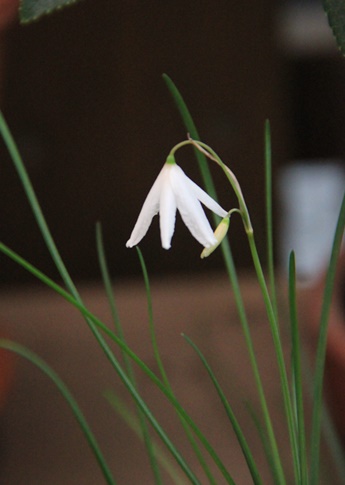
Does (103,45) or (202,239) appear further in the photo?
(103,45)

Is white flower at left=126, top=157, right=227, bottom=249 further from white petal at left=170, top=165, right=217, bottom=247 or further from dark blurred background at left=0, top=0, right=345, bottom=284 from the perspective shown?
dark blurred background at left=0, top=0, right=345, bottom=284

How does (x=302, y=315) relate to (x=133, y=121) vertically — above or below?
below

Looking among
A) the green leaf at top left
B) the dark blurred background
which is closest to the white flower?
the green leaf at top left

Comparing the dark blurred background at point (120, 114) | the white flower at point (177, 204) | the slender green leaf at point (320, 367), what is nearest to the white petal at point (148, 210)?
the white flower at point (177, 204)

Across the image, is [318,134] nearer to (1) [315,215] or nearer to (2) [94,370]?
(1) [315,215]

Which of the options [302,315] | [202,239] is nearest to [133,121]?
[302,315]

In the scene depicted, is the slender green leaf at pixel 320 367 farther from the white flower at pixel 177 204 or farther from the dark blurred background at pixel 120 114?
the dark blurred background at pixel 120 114
